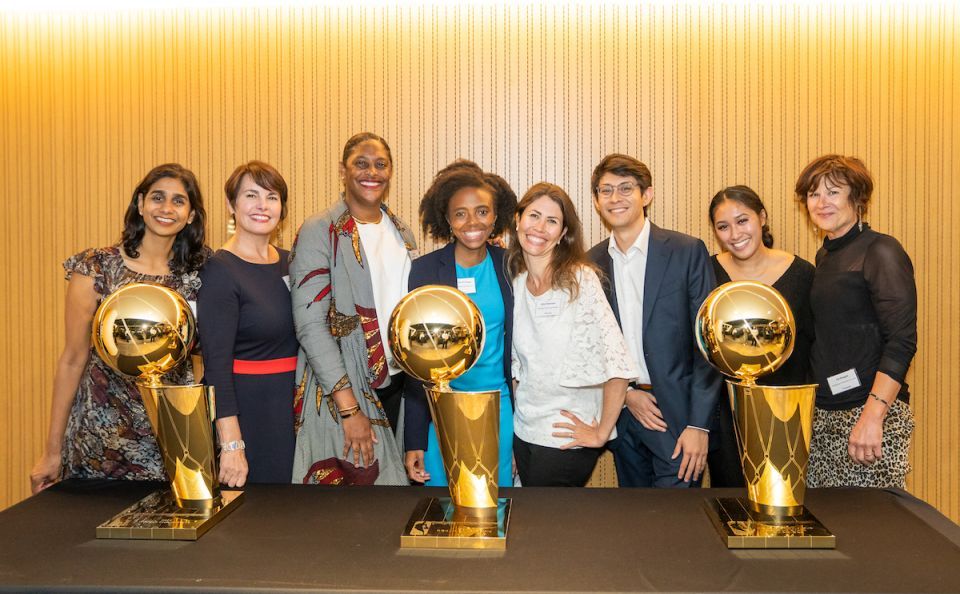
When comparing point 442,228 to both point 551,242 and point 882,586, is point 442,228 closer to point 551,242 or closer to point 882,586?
point 551,242

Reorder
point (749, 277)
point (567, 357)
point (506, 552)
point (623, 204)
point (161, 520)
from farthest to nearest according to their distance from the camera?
point (749, 277)
point (623, 204)
point (567, 357)
point (161, 520)
point (506, 552)

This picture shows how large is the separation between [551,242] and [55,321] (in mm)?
3104

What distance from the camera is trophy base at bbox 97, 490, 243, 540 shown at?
123 cm

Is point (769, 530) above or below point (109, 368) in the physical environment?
below

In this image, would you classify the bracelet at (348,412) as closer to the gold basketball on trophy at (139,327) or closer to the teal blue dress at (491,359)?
the teal blue dress at (491,359)

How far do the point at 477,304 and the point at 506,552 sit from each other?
1.40 metres

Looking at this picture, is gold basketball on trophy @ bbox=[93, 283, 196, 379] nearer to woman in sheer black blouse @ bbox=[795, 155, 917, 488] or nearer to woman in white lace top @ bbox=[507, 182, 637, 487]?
woman in white lace top @ bbox=[507, 182, 637, 487]

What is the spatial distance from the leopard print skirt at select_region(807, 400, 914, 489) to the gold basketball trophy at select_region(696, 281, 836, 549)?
1480mm

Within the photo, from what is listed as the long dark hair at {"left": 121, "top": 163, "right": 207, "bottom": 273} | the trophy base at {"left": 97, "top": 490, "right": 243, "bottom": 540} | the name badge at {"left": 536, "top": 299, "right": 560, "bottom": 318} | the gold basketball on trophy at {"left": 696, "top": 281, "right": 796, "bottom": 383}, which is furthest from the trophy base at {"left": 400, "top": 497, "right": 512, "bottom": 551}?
the long dark hair at {"left": 121, "top": 163, "right": 207, "bottom": 273}

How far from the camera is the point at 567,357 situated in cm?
228

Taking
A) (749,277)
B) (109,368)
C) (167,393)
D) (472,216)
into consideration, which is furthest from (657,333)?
(109,368)

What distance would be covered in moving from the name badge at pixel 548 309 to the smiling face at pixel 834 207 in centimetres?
119

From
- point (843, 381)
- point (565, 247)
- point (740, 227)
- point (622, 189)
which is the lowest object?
point (843, 381)

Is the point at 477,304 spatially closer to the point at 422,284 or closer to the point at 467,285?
the point at 467,285
